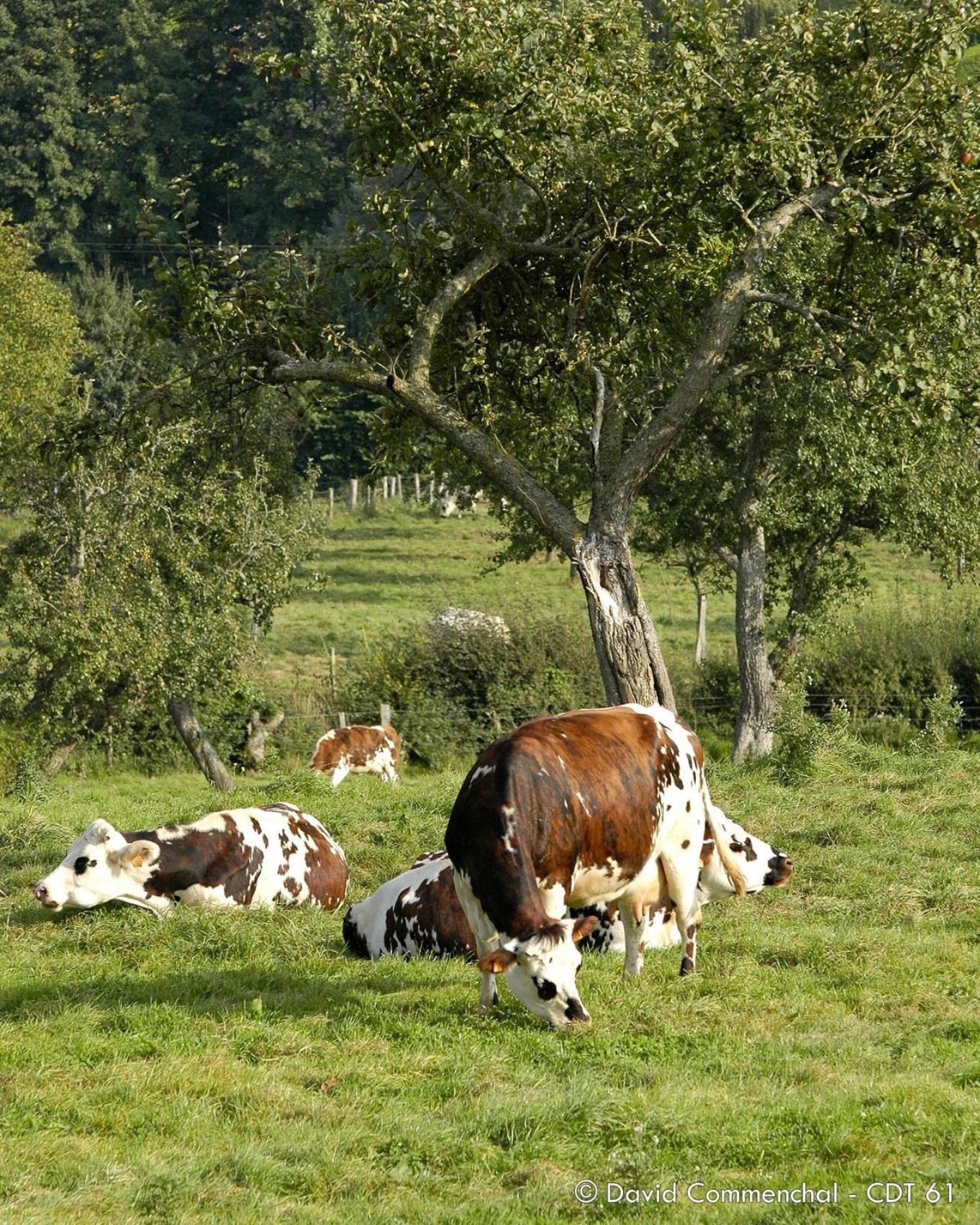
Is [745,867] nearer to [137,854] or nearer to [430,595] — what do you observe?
[137,854]

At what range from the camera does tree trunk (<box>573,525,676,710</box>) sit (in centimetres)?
1294

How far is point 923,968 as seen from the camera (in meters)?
9.27

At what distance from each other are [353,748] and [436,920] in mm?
14808

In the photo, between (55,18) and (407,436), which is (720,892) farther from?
(55,18)

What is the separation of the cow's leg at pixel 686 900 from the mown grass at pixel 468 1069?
0.72ft

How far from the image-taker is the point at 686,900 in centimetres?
953

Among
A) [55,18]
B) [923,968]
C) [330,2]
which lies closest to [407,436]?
[330,2]

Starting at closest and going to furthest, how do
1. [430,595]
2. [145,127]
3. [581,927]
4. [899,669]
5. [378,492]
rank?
[581,927] < [899,669] < [430,595] < [378,492] < [145,127]

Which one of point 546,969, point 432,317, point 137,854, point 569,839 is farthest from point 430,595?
point 546,969

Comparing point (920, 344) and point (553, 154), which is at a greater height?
point (553, 154)

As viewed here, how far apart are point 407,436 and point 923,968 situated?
302 inches

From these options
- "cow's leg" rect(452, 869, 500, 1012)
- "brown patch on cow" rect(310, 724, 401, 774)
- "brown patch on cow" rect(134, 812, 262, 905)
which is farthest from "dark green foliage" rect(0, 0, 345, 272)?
"cow's leg" rect(452, 869, 500, 1012)

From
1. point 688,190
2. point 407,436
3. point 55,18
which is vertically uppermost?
point 55,18

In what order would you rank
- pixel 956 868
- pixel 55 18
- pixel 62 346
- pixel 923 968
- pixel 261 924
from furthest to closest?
pixel 55 18 < pixel 62 346 < pixel 956 868 < pixel 261 924 < pixel 923 968
